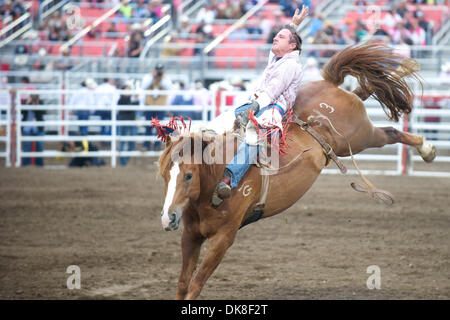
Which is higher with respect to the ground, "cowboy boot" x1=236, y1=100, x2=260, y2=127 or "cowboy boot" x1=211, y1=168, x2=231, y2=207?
"cowboy boot" x1=236, y1=100, x2=260, y2=127

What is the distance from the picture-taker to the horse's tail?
18.4 ft

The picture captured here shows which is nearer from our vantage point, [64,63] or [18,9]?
[64,63]

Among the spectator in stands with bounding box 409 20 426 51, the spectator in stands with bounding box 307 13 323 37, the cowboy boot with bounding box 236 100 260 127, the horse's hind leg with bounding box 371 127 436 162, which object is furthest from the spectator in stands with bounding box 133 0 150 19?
the cowboy boot with bounding box 236 100 260 127

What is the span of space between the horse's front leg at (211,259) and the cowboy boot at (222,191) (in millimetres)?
235

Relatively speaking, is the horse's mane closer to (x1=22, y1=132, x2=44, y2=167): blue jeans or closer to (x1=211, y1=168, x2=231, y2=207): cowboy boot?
(x1=211, y1=168, x2=231, y2=207): cowboy boot

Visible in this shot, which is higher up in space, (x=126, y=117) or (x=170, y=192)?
(x=170, y=192)

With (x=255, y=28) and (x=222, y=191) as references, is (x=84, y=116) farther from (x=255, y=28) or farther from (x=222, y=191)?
(x=222, y=191)

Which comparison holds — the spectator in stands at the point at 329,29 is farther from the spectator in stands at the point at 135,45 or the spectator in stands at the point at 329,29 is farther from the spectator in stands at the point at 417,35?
the spectator in stands at the point at 135,45

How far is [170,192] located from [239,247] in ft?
10.1

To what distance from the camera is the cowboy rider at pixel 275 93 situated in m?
4.55

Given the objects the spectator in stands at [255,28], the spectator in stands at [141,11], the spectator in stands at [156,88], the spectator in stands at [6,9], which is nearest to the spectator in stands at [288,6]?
the spectator in stands at [255,28]

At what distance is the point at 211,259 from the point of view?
13.9ft

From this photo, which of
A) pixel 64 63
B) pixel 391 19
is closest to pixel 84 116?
pixel 64 63

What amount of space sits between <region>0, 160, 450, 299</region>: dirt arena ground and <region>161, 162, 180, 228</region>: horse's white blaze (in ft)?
4.99
